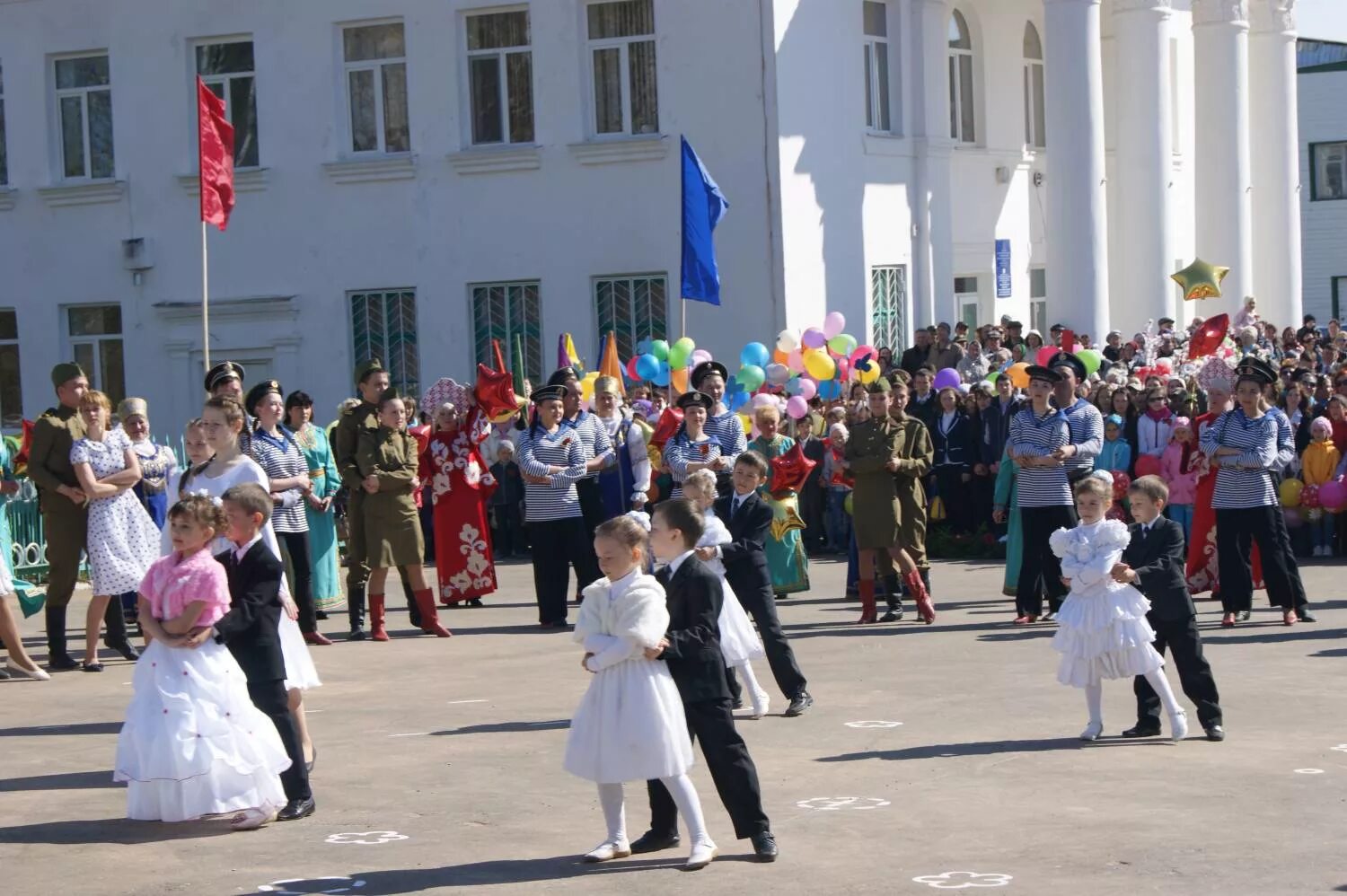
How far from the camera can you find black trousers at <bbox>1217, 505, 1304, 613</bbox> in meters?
14.0

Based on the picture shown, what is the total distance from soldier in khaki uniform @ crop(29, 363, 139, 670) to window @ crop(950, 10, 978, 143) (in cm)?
1917

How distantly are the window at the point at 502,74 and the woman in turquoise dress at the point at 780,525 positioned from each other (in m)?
12.0

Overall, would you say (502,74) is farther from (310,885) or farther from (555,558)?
(310,885)

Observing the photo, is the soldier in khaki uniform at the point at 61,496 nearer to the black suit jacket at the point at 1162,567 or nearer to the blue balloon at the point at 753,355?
the black suit jacket at the point at 1162,567

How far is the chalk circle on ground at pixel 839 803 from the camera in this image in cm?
862

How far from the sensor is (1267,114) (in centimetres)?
3628

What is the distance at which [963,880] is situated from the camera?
23.9ft

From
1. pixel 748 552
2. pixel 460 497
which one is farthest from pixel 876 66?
pixel 748 552

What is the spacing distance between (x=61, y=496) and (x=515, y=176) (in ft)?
46.7

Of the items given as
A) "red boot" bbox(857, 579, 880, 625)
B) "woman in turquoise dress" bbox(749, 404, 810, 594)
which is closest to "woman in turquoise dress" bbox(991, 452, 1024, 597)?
"red boot" bbox(857, 579, 880, 625)

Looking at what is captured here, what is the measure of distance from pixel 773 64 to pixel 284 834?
61.1 feet

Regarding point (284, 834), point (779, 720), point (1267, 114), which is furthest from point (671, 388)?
point (1267, 114)

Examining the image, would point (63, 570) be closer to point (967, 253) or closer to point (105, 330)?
point (105, 330)

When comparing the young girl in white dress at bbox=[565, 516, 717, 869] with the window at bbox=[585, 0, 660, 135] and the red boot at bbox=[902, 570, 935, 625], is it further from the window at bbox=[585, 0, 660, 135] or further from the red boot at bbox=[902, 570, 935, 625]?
the window at bbox=[585, 0, 660, 135]
